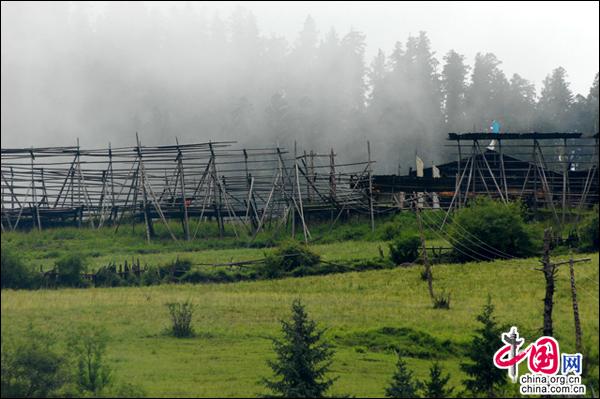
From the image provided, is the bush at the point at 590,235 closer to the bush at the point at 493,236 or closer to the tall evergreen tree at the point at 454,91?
the bush at the point at 493,236

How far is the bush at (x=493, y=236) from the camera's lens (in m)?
49.0

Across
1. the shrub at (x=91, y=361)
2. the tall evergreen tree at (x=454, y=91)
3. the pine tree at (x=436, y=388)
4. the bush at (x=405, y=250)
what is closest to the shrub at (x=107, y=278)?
the bush at (x=405, y=250)

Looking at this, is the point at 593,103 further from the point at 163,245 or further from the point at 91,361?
the point at 91,361

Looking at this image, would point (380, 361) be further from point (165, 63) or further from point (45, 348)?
point (165, 63)

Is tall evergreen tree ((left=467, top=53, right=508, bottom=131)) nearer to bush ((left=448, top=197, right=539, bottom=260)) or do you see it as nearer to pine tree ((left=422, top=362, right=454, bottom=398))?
bush ((left=448, top=197, right=539, bottom=260))

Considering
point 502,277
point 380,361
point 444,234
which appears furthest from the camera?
point 444,234

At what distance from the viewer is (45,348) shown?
28.6 metres

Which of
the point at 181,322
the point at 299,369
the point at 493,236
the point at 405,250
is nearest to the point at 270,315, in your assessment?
the point at 181,322

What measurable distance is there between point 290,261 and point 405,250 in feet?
16.2

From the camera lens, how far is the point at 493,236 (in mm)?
49125

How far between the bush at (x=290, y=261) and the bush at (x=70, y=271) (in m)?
7.37

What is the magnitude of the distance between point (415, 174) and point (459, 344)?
31281 millimetres

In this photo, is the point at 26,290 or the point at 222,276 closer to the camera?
the point at 26,290

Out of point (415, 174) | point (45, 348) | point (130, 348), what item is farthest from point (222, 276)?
point (415, 174)
